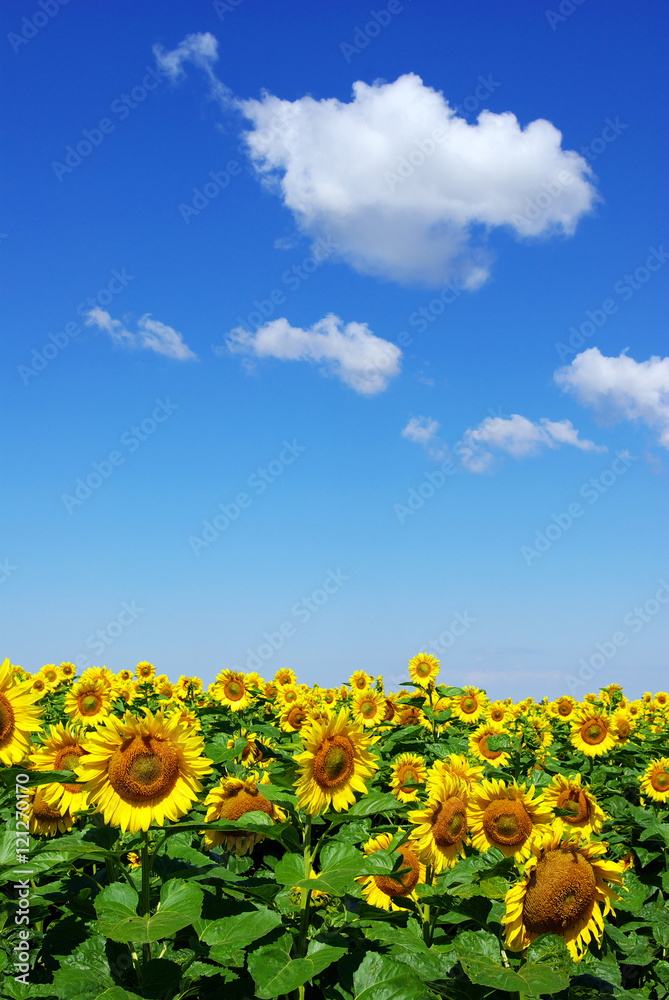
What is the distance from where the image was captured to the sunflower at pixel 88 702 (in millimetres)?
9203

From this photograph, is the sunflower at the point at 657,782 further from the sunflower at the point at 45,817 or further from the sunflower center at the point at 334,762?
the sunflower at the point at 45,817

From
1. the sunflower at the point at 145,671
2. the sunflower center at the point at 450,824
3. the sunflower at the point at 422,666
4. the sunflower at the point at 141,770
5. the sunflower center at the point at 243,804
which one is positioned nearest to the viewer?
the sunflower at the point at 141,770

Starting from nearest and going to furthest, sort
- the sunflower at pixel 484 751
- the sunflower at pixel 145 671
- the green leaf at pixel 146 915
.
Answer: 1. the green leaf at pixel 146 915
2. the sunflower at pixel 484 751
3. the sunflower at pixel 145 671

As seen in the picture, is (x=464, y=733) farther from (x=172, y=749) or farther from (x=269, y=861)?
(x=172, y=749)

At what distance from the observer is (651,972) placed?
614cm

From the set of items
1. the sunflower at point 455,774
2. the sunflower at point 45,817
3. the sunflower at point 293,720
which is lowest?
the sunflower at point 45,817

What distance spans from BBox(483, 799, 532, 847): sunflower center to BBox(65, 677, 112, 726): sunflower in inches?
247

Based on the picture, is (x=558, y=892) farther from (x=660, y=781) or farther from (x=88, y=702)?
(x=88, y=702)

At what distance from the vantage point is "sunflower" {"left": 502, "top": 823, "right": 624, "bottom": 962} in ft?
11.0

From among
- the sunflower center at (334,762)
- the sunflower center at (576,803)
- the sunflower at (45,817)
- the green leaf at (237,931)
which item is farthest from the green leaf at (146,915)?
the sunflower center at (576,803)

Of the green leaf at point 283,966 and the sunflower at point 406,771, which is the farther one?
the sunflower at point 406,771

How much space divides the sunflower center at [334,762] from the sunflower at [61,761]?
1.53 metres

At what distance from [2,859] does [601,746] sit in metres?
8.11

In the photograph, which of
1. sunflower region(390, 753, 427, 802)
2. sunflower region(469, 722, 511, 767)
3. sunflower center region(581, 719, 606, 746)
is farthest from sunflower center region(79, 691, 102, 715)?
sunflower center region(581, 719, 606, 746)
